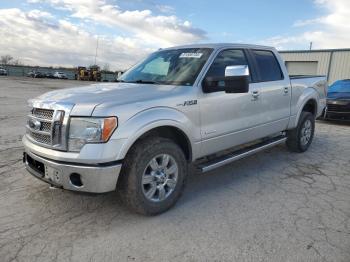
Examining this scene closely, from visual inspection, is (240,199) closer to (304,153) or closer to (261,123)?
(261,123)

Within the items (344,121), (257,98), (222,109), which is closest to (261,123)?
(257,98)

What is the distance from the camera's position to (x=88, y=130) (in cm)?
316

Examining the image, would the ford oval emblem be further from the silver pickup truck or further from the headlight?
the headlight

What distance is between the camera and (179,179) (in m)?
3.83

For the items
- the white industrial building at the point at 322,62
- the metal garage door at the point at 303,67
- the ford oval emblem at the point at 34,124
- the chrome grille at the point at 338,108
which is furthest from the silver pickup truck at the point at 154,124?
the metal garage door at the point at 303,67

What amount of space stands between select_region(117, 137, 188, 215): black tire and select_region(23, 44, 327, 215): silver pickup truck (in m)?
0.01

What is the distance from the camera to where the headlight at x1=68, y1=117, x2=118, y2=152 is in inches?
124

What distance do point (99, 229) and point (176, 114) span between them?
4.74ft

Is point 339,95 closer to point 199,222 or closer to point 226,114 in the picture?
point 226,114

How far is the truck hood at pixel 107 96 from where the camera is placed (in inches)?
128

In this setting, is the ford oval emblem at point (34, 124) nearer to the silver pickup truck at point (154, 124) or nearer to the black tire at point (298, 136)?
the silver pickup truck at point (154, 124)

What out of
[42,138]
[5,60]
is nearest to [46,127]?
[42,138]

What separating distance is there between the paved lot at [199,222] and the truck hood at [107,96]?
955 millimetres

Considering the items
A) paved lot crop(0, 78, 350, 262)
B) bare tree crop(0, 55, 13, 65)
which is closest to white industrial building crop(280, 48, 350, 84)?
paved lot crop(0, 78, 350, 262)
